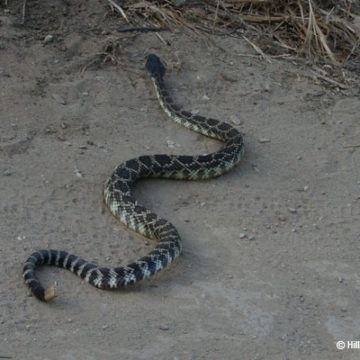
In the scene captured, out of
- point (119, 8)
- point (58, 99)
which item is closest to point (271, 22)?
point (119, 8)

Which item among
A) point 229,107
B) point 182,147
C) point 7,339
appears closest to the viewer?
point 7,339

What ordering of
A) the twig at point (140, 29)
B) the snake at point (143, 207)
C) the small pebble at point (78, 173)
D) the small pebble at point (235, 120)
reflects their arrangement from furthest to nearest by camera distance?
1. the twig at point (140, 29)
2. the small pebble at point (235, 120)
3. the small pebble at point (78, 173)
4. the snake at point (143, 207)

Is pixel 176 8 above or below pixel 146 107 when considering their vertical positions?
above

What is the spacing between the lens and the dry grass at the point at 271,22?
1180 cm

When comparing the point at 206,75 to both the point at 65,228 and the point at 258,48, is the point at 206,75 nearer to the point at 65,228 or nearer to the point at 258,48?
the point at 258,48

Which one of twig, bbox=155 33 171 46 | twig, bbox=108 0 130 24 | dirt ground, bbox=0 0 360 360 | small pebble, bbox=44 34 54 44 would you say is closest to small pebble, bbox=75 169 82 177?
dirt ground, bbox=0 0 360 360

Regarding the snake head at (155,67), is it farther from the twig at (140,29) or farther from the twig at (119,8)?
the twig at (119,8)

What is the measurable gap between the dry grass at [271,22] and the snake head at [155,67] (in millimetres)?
976

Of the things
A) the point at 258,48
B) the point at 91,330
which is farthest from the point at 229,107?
the point at 91,330

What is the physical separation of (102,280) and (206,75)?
5002 mm

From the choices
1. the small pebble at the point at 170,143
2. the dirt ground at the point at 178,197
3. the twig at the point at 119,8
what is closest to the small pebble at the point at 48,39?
the dirt ground at the point at 178,197

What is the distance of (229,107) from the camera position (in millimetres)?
10844

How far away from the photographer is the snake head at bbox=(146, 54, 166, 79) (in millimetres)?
10789

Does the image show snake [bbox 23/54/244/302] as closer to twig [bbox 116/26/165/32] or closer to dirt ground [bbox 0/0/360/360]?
dirt ground [bbox 0/0/360/360]
